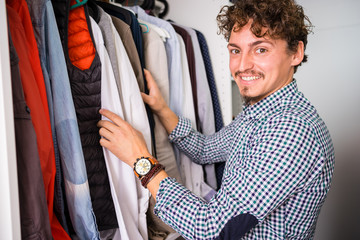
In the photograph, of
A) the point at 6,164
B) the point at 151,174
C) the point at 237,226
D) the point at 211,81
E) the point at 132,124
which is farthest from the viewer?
the point at 211,81

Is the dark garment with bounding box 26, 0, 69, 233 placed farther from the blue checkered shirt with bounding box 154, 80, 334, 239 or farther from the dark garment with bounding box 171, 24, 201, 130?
the dark garment with bounding box 171, 24, 201, 130

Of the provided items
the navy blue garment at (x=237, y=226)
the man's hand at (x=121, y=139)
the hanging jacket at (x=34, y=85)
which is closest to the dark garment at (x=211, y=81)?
the man's hand at (x=121, y=139)

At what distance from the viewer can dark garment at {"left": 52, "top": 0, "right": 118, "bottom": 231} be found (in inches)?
35.9

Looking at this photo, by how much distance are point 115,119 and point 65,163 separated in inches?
7.8

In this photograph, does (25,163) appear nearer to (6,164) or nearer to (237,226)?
(6,164)

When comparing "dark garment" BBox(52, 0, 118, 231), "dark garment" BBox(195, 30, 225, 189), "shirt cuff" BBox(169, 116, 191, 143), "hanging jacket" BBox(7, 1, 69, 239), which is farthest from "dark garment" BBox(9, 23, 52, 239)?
"dark garment" BBox(195, 30, 225, 189)

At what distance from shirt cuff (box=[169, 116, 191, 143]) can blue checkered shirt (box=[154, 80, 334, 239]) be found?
1.06ft

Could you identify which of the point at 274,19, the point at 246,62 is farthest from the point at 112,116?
the point at 274,19

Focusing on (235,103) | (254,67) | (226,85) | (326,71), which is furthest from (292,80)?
(326,71)

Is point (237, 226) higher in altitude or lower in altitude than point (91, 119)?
lower

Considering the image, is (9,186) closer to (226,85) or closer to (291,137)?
Answer: (291,137)

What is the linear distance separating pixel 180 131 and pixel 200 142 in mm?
125

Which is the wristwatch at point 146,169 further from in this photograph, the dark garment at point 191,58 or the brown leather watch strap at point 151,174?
the dark garment at point 191,58

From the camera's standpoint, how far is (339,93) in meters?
1.94
